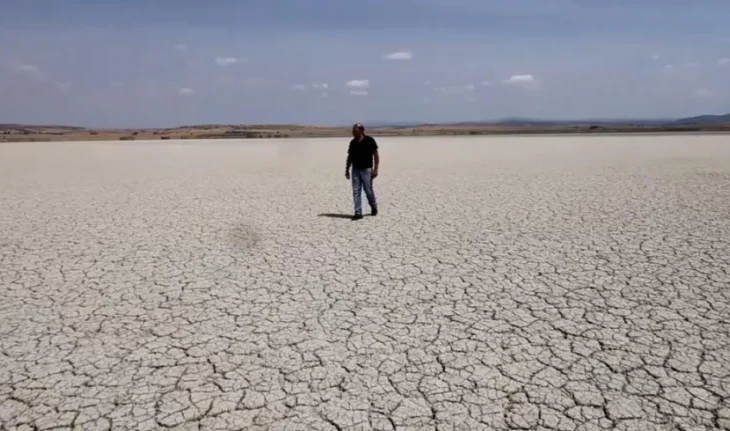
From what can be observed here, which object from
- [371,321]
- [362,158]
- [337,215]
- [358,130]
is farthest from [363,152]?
[371,321]

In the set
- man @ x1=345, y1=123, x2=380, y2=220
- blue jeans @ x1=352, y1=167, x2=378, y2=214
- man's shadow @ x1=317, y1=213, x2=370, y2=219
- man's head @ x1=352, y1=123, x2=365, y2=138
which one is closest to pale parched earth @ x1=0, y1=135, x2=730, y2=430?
man's shadow @ x1=317, y1=213, x2=370, y2=219

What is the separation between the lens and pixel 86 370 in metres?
3.33

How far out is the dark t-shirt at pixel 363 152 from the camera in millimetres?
7777

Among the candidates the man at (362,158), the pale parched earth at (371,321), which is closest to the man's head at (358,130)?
the man at (362,158)

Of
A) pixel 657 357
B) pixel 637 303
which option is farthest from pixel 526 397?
pixel 637 303

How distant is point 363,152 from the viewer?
7.83m

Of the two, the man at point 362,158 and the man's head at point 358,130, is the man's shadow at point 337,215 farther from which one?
the man's head at point 358,130

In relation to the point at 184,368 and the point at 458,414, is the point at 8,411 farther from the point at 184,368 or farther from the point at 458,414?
the point at 458,414

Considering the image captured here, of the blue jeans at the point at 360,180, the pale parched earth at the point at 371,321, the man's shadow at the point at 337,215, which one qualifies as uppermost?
the blue jeans at the point at 360,180

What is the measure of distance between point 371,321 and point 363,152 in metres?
4.31

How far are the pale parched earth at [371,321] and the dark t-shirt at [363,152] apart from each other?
1.13m

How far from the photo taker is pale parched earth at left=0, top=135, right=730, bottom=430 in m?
2.85

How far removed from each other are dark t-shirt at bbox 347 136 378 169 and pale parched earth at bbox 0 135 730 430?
3.72 feet

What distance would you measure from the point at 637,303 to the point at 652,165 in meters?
17.3
